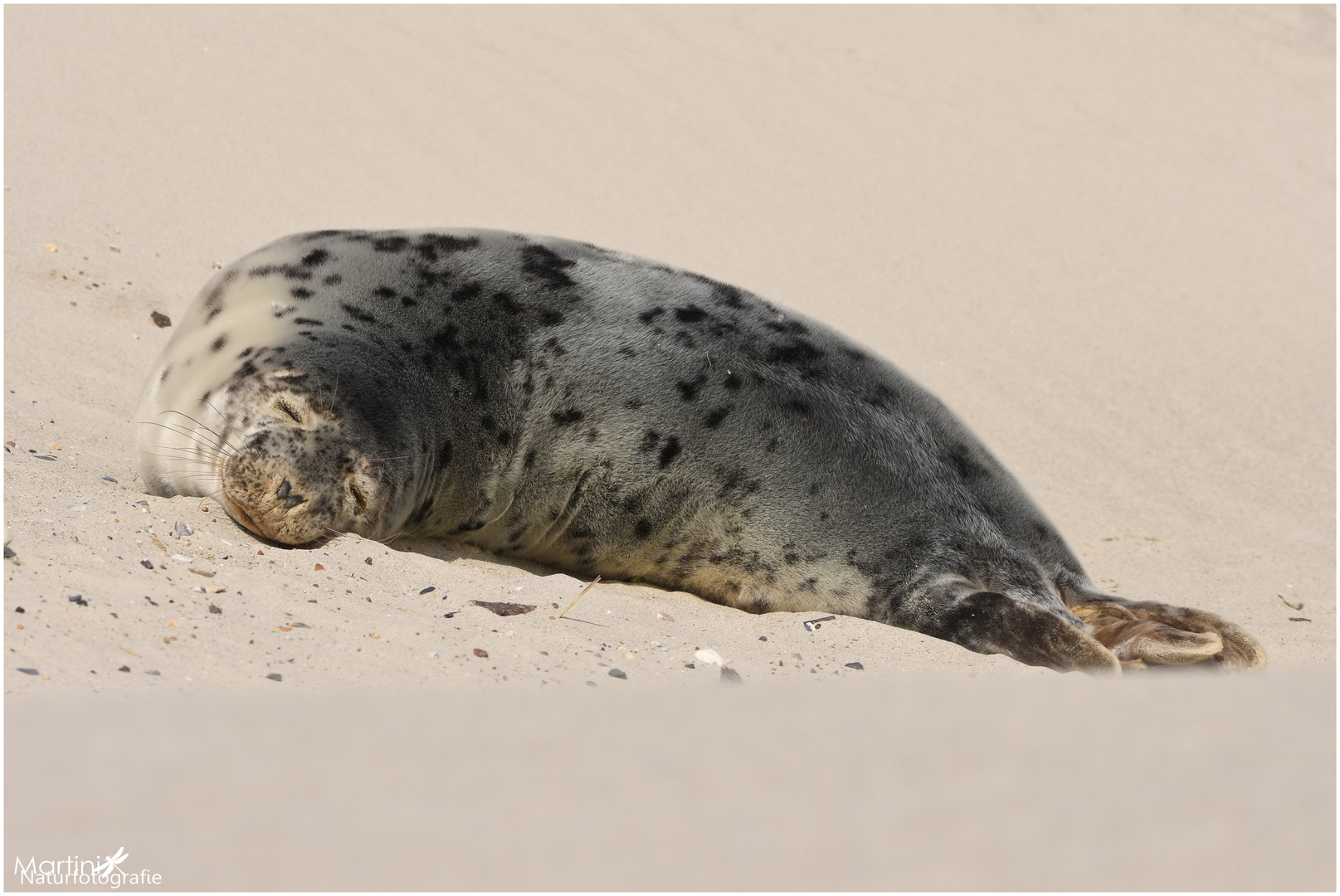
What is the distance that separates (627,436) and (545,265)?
2.00ft

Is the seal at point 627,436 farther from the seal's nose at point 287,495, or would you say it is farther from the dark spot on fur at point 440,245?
the seal's nose at point 287,495

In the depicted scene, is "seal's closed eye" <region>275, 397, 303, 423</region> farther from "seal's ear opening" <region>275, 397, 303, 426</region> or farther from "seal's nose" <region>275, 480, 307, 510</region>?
"seal's nose" <region>275, 480, 307, 510</region>

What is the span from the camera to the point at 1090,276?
24.0 ft

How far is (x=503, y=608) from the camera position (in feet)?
9.05

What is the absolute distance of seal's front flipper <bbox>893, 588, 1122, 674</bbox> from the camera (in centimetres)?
308

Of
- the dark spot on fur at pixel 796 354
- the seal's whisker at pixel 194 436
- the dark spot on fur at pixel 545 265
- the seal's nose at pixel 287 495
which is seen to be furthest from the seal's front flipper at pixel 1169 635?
the seal's whisker at pixel 194 436

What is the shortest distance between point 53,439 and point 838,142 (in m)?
5.90

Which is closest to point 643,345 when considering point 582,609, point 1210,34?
A: point 582,609

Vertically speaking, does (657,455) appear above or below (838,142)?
below

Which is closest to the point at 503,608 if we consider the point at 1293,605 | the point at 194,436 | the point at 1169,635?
the point at 194,436

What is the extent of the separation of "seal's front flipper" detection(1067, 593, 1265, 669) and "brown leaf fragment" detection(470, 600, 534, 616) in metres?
1.57

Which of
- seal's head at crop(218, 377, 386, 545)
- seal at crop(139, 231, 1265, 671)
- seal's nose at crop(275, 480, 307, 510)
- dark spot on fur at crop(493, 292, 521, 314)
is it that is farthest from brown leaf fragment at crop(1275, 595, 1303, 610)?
seal's nose at crop(275, 480, 307, 510)

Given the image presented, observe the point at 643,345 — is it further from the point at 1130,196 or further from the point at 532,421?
the point at 1130,196

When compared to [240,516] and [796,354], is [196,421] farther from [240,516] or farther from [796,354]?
[796,354]
